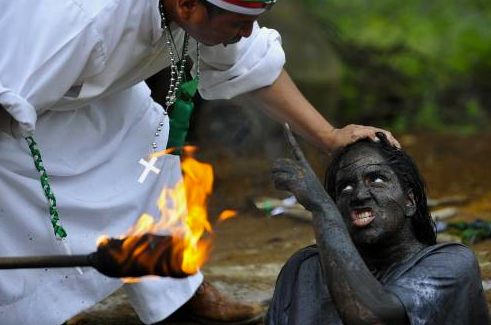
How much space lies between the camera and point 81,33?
3760mm

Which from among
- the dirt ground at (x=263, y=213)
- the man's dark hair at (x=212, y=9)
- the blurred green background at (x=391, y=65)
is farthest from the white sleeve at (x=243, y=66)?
the blurred green background at (x=391, y=65)

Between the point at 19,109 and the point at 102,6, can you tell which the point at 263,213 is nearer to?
the point at 102,6

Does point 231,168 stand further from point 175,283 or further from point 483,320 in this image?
point 483,320

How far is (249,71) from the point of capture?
181 inches

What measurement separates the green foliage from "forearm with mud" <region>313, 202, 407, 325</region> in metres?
7.53

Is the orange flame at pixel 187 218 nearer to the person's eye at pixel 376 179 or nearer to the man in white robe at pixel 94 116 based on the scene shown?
the man in white robe at pixel 94 116

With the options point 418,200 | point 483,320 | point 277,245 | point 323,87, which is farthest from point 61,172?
point 323,87

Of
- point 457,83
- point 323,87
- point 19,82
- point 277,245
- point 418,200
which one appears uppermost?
point 19,82

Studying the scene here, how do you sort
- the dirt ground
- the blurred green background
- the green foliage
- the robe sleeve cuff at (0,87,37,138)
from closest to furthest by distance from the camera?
1. the robe sleeve cuff at (0,87,37,138)
2. the dirt ground
3. the blurred green background
4. the green foliage

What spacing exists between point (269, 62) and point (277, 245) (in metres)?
2.28

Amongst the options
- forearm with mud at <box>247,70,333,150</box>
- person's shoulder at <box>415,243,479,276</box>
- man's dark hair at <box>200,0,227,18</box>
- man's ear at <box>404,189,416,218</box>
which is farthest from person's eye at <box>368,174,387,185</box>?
man's dark hair at <box>200,0,227,18</box>

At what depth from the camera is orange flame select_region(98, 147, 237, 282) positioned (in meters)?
3.26

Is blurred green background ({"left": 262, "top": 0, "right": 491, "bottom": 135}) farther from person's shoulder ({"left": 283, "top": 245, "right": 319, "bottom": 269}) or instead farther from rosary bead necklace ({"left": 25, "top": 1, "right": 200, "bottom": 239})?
person's shoulder ({"left": 283, "top": 245, "right": 319, "bottom": 269})

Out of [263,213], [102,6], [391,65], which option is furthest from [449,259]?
[391,65]
